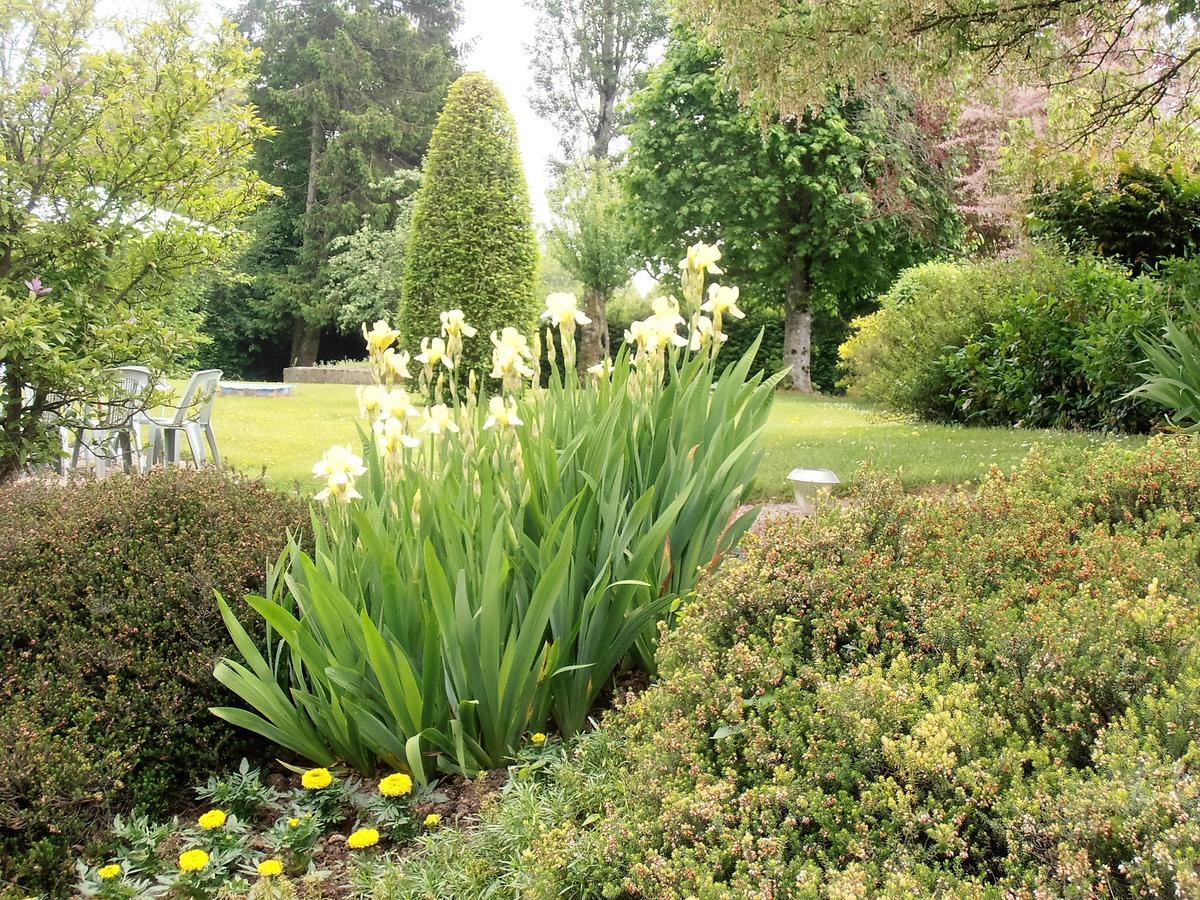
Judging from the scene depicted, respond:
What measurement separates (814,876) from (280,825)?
4.32 feet

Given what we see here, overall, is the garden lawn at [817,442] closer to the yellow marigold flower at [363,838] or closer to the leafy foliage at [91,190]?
the leafy foliage at [91,190]

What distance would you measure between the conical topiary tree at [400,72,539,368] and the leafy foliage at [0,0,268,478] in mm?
6663

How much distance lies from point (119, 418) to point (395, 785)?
4.36 metres

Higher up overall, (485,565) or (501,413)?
(501,413)

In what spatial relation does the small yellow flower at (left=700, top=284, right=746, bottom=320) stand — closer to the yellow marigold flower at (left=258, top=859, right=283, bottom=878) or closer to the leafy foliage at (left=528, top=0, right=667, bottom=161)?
the yellow marigold flower at (left=258, top=859, right=283, bottom=878)

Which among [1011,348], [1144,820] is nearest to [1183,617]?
[1144,820]

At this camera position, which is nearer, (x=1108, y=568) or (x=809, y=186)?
(x=1108, y=568)

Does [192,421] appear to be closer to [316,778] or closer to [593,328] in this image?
[316,778]

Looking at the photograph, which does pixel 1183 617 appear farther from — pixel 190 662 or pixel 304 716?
pixel 190 662

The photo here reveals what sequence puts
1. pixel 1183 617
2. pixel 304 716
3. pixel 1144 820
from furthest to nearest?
1. pixel 304 716
2. pixel 1183 617
3. pixel 1144 820

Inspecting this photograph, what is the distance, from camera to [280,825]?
6.63 feet

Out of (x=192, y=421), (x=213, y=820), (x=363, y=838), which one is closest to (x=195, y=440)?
(x=192, y=421)

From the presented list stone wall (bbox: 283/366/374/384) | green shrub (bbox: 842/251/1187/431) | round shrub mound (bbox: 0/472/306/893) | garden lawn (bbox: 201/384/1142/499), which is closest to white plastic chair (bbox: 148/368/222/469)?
garden lawn (bbox: 201/384/1142/499)

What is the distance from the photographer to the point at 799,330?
1741cm
